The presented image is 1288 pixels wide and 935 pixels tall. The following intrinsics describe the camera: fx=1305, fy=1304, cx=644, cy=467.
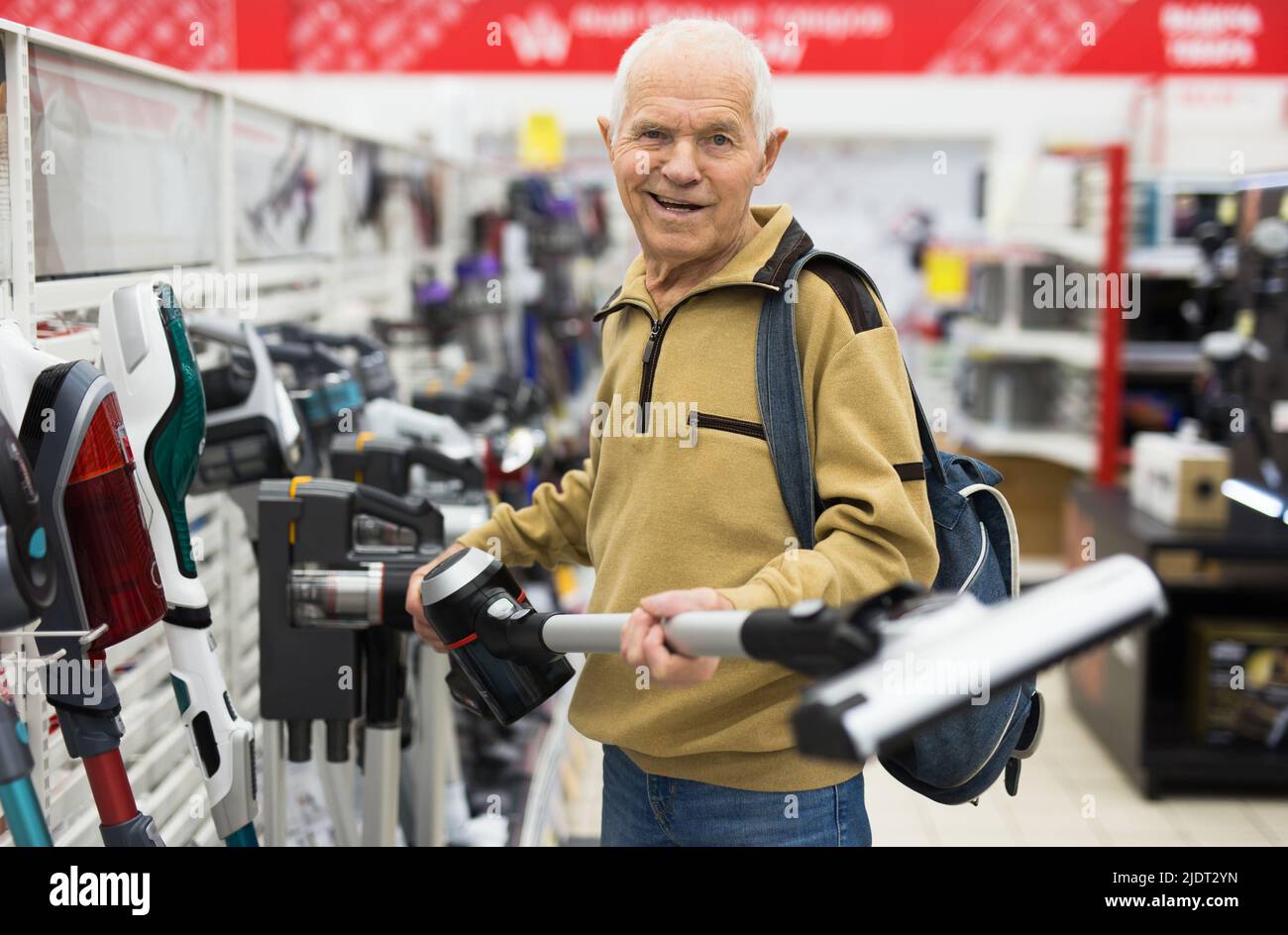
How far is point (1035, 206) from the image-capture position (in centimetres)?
717

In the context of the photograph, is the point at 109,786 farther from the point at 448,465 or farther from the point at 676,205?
the point at 448,465

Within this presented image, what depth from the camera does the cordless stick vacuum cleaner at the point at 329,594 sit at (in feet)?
5.82

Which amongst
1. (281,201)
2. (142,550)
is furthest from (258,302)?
(142,550)

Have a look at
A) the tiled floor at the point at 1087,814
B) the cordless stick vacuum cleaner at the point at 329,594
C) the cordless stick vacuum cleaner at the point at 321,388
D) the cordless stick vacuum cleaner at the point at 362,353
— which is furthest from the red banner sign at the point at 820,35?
the cordless stick vacuum cleaner at the point at 329,594

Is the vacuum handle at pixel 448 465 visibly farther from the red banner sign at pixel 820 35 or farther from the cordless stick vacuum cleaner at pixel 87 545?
the red banner sign at pixel 820 35

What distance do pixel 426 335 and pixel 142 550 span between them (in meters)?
3.31

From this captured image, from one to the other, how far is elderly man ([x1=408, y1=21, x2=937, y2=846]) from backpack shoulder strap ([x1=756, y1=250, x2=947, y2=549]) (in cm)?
2

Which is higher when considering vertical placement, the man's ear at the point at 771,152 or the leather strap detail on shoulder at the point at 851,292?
the man's ear at the point at 771,152

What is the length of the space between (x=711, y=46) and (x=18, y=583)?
896mm

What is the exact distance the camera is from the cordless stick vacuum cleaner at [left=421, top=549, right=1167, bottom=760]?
37.5 inches

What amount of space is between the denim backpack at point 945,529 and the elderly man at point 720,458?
21 millimetres
